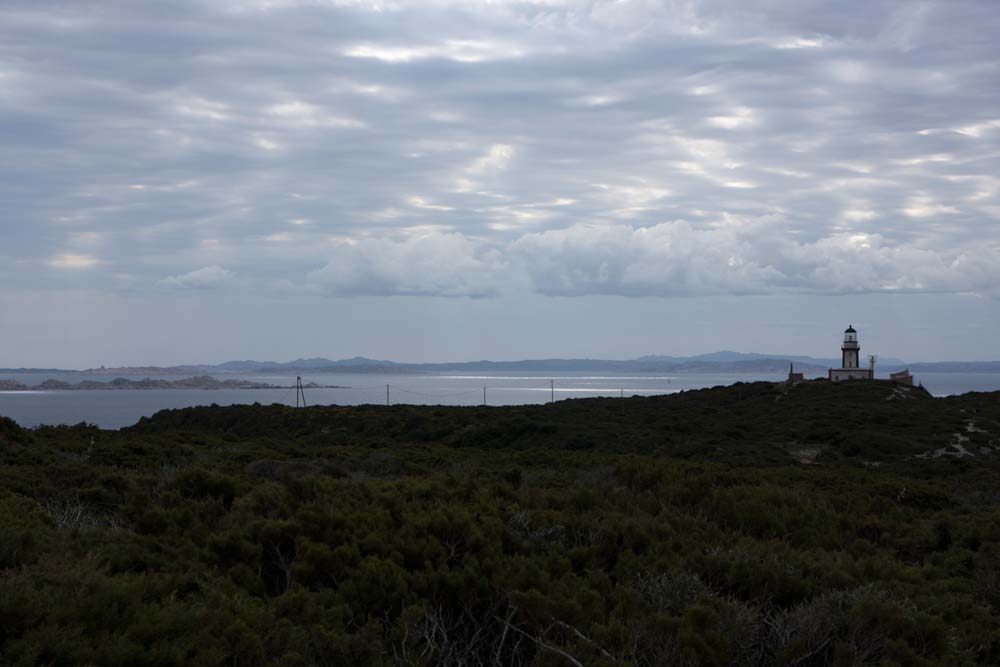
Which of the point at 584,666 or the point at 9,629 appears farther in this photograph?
the point at 584,666

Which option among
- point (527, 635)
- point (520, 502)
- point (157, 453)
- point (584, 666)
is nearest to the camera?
point (584, 666)

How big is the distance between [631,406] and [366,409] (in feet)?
44.1

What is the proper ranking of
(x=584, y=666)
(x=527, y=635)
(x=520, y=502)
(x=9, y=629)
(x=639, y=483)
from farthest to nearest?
(x=639, y=483) < (x=520, y=502) < (x=527, y=635) < (x=584, y=666) < (x=9, y=629)

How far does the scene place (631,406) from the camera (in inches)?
1624

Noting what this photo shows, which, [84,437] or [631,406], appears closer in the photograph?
[84,437]

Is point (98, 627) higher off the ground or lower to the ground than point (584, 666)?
higher

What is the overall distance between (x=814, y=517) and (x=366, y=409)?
1414 inches

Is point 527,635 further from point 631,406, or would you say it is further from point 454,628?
point 631,406

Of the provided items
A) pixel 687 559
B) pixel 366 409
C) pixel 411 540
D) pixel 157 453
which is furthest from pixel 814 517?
pixel 366 409

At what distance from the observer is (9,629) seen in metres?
4.22

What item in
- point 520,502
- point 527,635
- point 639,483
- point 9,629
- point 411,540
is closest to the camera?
point 9,629

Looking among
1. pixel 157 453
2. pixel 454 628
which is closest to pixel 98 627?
pixel 454 628

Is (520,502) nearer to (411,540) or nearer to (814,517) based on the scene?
(411,540)

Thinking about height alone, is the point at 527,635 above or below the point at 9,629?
below
